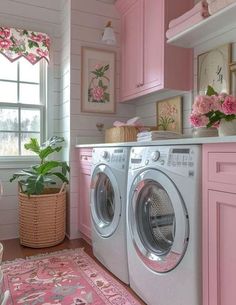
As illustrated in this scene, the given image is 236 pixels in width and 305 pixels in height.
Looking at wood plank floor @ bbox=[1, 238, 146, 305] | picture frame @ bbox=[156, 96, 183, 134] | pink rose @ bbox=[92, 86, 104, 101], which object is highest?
pink rose @ bbox=[92, 86, 104, 101]

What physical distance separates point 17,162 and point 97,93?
1096mm

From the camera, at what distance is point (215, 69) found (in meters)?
2.00

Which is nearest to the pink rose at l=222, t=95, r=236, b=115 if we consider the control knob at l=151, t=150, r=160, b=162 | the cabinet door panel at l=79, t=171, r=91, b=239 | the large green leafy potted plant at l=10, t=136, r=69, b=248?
the control knob at l=151, t=150, r=160, b=162

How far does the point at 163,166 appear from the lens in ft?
4.52

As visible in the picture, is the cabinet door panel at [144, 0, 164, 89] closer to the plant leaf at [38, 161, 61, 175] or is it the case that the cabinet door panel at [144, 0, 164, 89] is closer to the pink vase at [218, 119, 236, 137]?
the pink vase at [218, 119, 236, 137]

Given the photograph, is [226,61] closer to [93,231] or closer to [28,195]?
[93,231]

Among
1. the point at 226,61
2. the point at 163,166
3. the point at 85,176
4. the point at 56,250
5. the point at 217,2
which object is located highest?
the point at 217,2

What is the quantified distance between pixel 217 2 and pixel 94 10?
60.8 inches

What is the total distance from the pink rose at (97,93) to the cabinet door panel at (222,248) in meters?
1.92

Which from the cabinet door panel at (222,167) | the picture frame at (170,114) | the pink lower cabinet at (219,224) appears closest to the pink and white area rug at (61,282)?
the pink lower cabinet at (219,224)

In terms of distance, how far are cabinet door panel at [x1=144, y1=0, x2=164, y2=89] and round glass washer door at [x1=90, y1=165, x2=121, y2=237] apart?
88cm

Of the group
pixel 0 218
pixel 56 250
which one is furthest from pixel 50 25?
pixel 56 250

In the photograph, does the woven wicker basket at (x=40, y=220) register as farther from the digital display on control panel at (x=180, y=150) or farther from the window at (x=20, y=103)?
the digital display on control panel at (x=180, y=150)

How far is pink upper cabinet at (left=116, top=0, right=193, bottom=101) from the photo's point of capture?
7.15 ft
